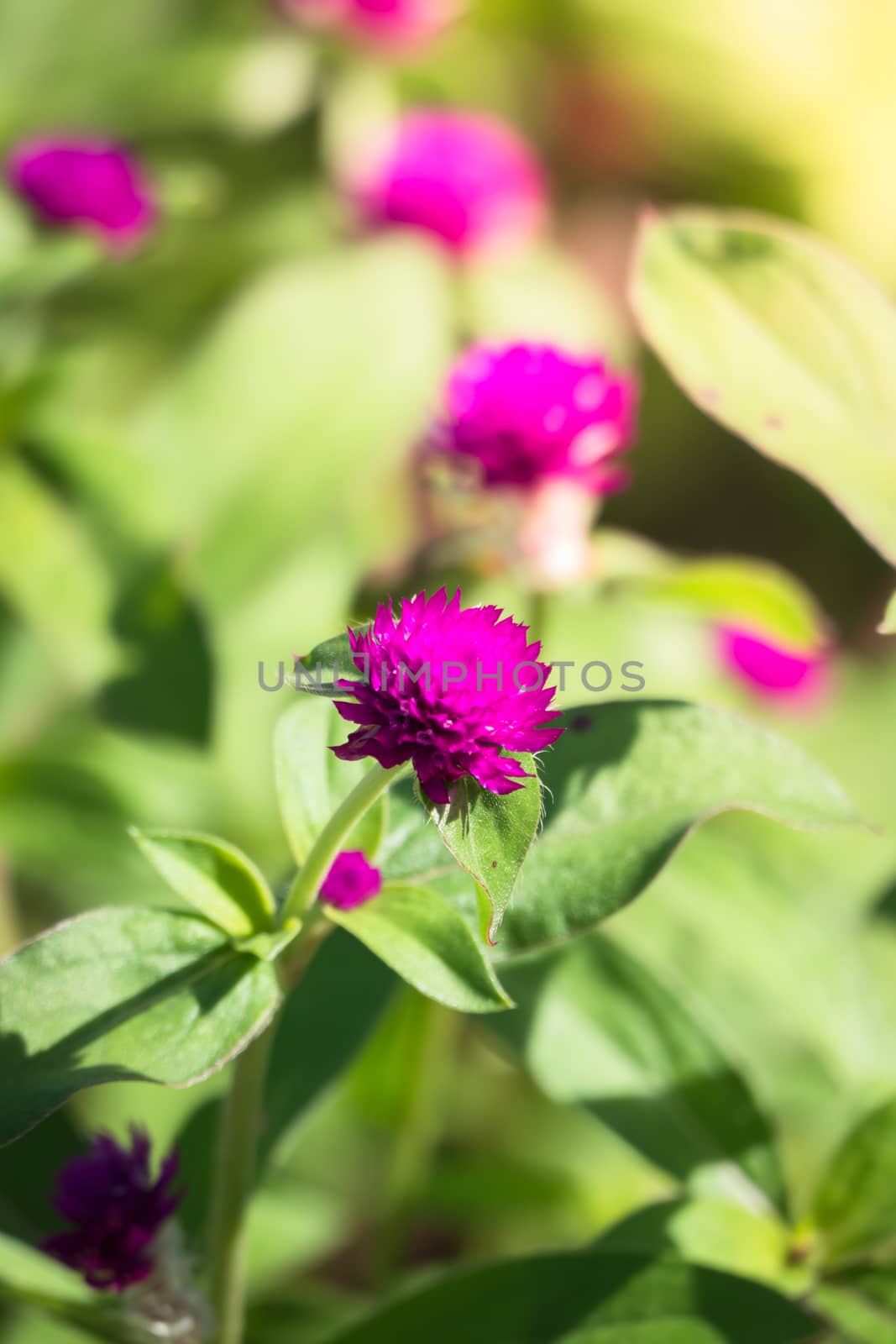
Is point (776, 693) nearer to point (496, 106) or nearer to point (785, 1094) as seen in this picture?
point (785, 1094)

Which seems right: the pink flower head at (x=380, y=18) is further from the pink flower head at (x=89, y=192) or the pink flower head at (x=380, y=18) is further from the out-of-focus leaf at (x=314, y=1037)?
the out-of-focus leaf at (x=314, y=1037)

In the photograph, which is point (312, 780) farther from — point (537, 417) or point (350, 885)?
point (537, 417)

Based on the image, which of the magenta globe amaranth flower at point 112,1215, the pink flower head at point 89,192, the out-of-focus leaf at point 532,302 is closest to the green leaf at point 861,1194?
the magenta globe amaranth flower at point 112,1215

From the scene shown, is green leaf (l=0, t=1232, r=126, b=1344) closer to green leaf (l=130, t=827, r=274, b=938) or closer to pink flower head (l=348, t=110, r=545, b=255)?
green leaf (l=130, t=827, r=274, b=938)

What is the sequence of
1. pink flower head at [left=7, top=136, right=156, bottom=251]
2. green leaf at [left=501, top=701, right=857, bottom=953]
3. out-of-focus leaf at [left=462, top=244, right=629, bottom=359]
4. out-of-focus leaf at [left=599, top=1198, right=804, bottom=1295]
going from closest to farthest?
green leaf at [left=501, top=701, right=857, bottom=953]
out-of-focus leaf at [left=599, top=1198, right=804, bottom=1295]
pink flower head at [left=7, top=136, right=156, bottom=251]
out-of-focus leaf at [left=462, top=244, right=629, bottom=359]

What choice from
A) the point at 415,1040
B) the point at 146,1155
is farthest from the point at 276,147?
the point at 146,1155

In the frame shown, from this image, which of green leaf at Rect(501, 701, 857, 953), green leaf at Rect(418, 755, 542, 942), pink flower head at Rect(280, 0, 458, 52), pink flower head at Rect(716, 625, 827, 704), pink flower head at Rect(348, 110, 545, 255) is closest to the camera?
green leaf at Rect(418, 755, 542, 942)

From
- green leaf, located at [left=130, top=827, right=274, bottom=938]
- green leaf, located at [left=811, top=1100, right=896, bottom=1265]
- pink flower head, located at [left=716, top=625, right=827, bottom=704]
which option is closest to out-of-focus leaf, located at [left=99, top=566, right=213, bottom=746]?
green leaf, located at [left=130, top=827, right=274, bottom=938]
